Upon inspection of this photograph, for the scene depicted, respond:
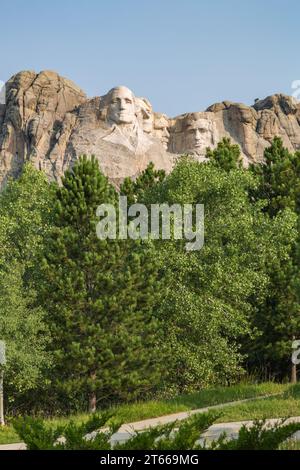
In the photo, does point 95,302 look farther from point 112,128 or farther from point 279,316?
point 112,128

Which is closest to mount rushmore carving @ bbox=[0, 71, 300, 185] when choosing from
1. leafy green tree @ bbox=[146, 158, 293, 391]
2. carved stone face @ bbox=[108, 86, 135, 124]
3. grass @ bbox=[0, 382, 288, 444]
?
carved stone face @ bbox=[108, 86, 135, 124]

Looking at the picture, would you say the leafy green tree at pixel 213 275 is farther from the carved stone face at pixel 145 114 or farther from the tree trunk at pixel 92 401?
the carved stone face at pixel 145 114

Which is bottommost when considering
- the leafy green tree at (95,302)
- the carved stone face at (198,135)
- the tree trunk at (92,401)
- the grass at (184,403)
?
the tree trunk at (92,401)

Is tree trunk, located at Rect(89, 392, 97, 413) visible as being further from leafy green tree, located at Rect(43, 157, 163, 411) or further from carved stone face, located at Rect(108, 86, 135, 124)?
carved stone face, located at Rect(108, 86, 135, 124)

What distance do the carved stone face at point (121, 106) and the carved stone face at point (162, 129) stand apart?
685 cm

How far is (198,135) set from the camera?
72.1 metres

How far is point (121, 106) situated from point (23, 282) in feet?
126

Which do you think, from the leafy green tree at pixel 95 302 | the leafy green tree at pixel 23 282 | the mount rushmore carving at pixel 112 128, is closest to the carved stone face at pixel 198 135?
the mount rushmore carving at pixel 112 128

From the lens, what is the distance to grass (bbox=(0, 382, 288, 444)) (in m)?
18.8

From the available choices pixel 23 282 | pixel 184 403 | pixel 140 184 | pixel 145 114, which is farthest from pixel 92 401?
pixel 145 114

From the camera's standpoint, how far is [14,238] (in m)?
33.5

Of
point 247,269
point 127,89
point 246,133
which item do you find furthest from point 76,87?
point 247,269

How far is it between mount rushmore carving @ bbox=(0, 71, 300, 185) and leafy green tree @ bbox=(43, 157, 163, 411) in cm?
2805

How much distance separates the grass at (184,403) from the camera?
18.8m
